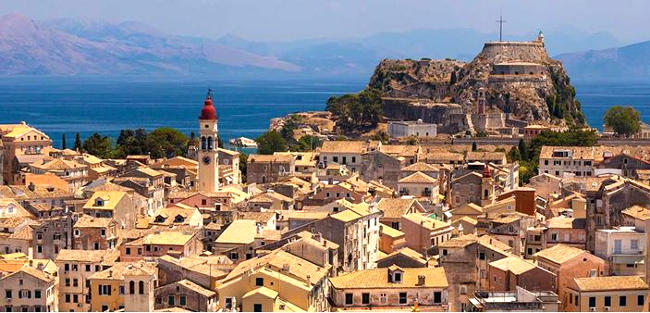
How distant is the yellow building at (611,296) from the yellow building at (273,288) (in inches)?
297

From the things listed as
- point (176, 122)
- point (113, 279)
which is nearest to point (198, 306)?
point (113, 279)

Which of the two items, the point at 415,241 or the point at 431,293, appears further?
the point at 415,241

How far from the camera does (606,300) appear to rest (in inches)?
1628

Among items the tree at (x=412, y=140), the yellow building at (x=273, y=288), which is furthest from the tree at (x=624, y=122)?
the yellow building at (x=273, y=288)

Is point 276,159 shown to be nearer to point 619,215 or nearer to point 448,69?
point 619,215

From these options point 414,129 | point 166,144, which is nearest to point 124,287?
point 166,144

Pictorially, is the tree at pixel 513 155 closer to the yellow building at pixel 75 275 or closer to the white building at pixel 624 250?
the yellow building at pixel 75 275

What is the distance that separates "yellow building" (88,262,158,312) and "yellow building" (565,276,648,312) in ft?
40.8

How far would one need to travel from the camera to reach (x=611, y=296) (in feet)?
136

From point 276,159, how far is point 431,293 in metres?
39.8

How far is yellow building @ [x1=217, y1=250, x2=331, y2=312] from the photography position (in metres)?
41.2

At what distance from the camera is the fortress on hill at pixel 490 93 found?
11969 cm

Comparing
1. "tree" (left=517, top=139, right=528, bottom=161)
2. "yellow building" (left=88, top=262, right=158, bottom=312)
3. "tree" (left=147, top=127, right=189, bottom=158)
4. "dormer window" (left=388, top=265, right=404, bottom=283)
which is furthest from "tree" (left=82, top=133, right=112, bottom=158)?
"dormer window" (left=388, top=265, right=404, bottom=283)

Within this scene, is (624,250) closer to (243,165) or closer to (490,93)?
(243,165)
